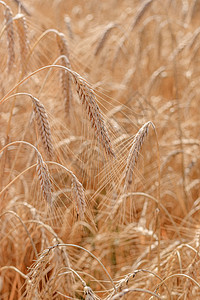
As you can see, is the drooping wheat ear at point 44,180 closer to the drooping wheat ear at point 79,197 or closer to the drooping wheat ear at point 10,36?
the drooping wheat ear at point 79,197

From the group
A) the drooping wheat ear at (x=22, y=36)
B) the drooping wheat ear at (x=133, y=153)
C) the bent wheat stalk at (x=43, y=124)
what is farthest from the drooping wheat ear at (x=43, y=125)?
the drooping wheat ear at (x=22, y=36)

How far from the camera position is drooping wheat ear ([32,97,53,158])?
1.09m

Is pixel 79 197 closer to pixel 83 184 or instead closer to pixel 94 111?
pixel 94 111

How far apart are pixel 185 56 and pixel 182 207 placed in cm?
178

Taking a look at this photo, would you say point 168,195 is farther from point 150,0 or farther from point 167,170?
point 150,0

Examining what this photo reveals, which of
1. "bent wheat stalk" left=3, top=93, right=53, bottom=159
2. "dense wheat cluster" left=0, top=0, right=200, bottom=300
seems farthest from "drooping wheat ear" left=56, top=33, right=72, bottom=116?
"bent wheat stalk" left=3, top=93, right=53, bottom=159

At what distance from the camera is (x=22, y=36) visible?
1.40 m

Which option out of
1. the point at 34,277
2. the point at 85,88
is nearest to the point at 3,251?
the point at 34,277

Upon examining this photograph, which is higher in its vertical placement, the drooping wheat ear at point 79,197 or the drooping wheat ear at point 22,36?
the drooping wheat ear at point 22,36

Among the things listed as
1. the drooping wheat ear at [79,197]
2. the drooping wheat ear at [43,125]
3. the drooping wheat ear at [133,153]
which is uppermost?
the drooping wheat ear at [43,125]

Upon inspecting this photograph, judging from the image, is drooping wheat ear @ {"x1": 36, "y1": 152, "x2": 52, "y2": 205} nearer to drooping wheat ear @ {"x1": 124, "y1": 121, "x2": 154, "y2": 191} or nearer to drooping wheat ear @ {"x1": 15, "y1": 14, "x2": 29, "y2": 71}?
drooping wheat ear @ {"x1": 124, "y1": 121, "x2": 154, "y2": 191}

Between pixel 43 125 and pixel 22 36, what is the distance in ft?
1.46

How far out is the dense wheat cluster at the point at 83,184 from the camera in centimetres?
108

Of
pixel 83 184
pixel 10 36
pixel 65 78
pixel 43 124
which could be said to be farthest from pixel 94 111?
pixel 83 184
